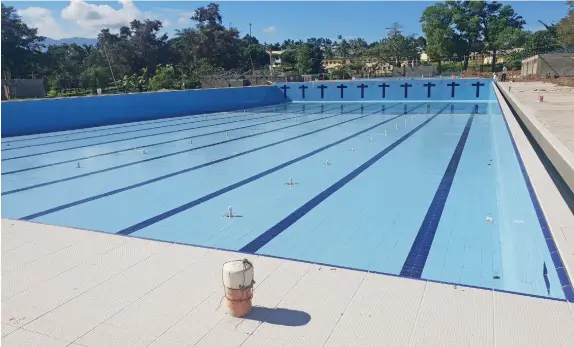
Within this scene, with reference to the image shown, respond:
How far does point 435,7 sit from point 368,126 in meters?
30.8

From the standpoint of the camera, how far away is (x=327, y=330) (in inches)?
71.4

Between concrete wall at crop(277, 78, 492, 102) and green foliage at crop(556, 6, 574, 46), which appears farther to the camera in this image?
concrete wall at crop(277, 78, 492, 102)

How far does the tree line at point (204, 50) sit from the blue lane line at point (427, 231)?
717 inches

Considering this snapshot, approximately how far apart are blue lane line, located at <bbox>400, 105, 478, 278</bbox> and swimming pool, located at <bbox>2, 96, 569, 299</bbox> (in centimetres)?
1

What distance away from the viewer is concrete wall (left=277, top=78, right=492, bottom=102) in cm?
1948

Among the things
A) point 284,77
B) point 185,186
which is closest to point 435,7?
point 284,77

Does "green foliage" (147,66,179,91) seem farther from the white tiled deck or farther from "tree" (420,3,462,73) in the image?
"tree" (420,3,462,73)

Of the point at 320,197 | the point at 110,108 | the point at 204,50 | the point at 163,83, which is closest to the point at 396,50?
the point at 204,50

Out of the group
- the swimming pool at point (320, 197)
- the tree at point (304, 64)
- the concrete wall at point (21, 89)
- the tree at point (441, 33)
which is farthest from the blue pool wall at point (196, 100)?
the tree at point (304, 64)

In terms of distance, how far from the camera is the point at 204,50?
3316cm

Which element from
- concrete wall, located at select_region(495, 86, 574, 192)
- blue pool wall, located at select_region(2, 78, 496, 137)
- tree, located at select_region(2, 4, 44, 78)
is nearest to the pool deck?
concrete wall, located at select_region(495, 86, 574, 192)

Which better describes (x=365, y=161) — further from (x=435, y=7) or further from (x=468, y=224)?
(x=435, y=7)

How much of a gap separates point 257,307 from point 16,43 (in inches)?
1037

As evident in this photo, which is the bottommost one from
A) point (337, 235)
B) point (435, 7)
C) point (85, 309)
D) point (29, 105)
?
point (337, 235)
